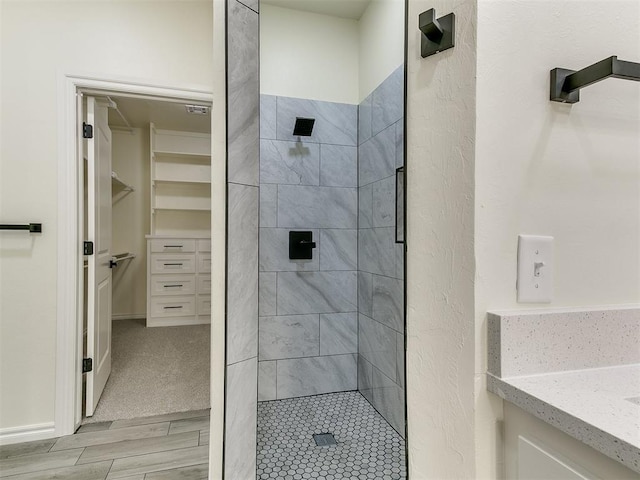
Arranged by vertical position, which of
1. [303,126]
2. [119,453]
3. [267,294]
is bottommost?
[119,453]

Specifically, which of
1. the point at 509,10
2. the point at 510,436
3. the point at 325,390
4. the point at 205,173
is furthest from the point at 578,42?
the point at 205,173

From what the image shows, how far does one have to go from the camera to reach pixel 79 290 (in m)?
1.96

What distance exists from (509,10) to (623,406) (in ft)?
2.29

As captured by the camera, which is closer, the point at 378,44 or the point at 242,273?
the point at 242,273

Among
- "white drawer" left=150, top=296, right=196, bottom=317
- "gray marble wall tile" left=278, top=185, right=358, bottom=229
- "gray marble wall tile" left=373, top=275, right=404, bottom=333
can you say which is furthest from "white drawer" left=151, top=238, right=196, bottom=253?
"gray marble wall tile" left=373, top=275, right=404, bottom=333

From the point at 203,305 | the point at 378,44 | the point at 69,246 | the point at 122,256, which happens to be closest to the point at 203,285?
the point at 203,305

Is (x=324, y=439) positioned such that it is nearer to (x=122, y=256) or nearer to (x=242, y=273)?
(x=242, y=273)

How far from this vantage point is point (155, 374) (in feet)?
8.66

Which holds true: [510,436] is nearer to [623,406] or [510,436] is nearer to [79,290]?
[623,406]

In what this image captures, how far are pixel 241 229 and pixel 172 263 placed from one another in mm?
3338

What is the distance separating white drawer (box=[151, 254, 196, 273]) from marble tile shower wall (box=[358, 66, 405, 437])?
8.74 feet

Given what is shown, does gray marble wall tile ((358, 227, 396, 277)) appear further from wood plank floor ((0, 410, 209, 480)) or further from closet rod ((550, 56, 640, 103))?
wood plank floor ((0, 410, 209, 480))

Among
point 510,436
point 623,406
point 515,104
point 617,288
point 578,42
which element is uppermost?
point 578,42

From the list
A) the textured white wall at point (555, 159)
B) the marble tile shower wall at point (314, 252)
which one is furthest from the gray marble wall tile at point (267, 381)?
the textured white wall at point (555, 159)
